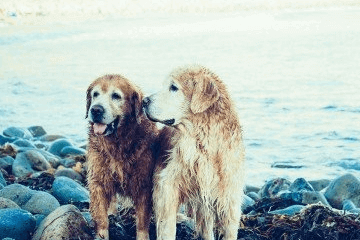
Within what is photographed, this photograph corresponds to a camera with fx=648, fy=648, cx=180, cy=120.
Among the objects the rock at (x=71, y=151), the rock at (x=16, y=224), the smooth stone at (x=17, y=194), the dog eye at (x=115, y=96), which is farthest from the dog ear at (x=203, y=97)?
the rock at (x=71, y=151)

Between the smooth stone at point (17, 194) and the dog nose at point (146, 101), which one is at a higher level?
the dog nose at point (146, 101)

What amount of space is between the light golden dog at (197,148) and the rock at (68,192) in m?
2.09

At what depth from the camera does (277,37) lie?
29.6 meters

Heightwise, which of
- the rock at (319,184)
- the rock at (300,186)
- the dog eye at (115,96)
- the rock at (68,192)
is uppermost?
the dog eye at (115,96)

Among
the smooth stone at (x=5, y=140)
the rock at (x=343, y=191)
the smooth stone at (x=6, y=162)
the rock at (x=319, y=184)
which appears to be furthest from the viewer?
the smooth stone at (x=5, y=140)

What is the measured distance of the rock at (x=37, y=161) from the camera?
958cm

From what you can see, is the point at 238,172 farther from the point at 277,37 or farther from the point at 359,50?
the point at 277,37

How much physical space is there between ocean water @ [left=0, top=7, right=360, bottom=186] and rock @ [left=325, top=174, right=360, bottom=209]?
1.40 meters

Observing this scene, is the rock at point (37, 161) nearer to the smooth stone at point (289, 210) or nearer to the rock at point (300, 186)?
the rock at point (300, 186)

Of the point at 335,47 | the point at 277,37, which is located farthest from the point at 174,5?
the point at 335,47

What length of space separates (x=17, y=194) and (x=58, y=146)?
193 inches

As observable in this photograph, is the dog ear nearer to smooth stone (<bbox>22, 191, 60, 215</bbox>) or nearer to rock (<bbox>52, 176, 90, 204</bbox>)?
smooth stone (<bbox>22, 191, 60, 215</bbox>)

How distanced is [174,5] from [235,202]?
4881cm

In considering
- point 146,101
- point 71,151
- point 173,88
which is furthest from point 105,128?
point 71,151
